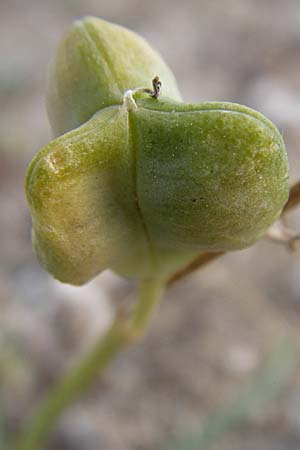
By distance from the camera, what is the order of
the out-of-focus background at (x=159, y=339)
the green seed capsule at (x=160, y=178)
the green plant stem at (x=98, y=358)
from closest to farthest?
the green seed capsule at (x=160, y=178)
the green plant stem at (x=98, y=358)
the out-of-focus background at (x=159, y=339)

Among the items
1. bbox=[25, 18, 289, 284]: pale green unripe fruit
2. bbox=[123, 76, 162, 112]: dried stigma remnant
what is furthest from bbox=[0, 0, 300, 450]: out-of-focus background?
bbox=[123, 76, 162, 112]: dried stigma remnant

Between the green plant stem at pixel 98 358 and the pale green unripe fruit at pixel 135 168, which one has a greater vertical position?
the pale green unripe fruit at pixel 135 168

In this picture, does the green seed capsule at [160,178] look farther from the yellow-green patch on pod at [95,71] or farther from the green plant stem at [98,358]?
the green plant stem at [98,358]

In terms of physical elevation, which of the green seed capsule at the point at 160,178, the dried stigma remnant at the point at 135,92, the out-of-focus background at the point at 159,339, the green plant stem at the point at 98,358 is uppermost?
the dried stigma remnant at the point at 135,92

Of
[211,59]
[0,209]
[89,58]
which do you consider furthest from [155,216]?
[211,59]

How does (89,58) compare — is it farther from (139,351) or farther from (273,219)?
Answer: (139,351)

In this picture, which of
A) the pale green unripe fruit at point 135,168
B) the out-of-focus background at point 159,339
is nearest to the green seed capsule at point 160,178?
the pale green unripe fruit at point 135,168

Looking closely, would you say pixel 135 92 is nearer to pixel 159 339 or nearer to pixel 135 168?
pixel 135 168

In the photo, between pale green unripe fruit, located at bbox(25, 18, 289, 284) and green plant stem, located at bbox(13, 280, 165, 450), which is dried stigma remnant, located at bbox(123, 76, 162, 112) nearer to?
pale green unripe fruit, located at bbox(25, 18, 289, 284)
